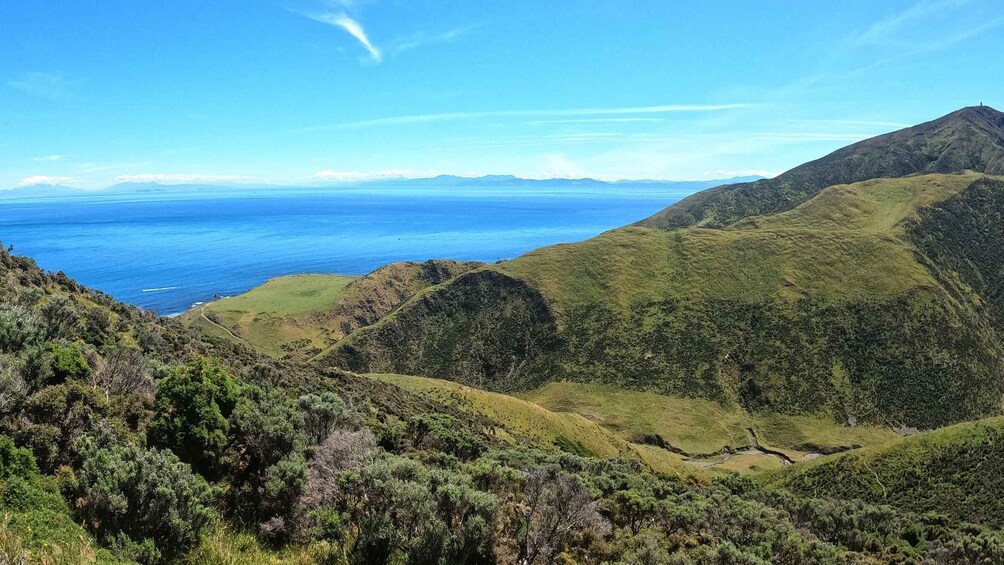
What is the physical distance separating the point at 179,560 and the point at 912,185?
9077 inches

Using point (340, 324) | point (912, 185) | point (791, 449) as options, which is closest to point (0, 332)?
point (791, 449)

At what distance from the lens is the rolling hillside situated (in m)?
105

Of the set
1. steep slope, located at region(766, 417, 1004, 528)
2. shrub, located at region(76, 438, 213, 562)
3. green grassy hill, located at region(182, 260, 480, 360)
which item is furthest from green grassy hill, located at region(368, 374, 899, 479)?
green grassy hill, located at region(182, 260, 480, 360)

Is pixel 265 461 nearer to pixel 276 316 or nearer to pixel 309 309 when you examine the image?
pixel 276 316

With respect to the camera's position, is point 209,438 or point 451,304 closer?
point 209,438

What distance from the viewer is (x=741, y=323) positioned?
11994cm

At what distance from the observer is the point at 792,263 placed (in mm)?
133750

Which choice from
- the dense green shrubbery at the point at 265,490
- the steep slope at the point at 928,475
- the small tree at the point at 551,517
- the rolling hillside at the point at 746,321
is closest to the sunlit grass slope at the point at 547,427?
the steep slope at the point at 928,475

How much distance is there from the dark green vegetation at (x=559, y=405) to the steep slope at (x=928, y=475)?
1.10 feet

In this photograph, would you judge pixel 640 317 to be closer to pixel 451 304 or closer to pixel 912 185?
pixel 451 304

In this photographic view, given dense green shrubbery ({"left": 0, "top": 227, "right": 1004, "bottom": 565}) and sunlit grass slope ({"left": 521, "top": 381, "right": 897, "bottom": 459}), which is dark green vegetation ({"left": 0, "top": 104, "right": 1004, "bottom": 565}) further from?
sunlit grass slope ({"left": 521, "top": 381, "right": 897, "bottom": 459})

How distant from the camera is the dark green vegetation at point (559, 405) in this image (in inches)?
698

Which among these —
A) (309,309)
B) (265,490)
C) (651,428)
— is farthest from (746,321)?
(265,490)

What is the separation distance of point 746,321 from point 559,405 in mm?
49474
